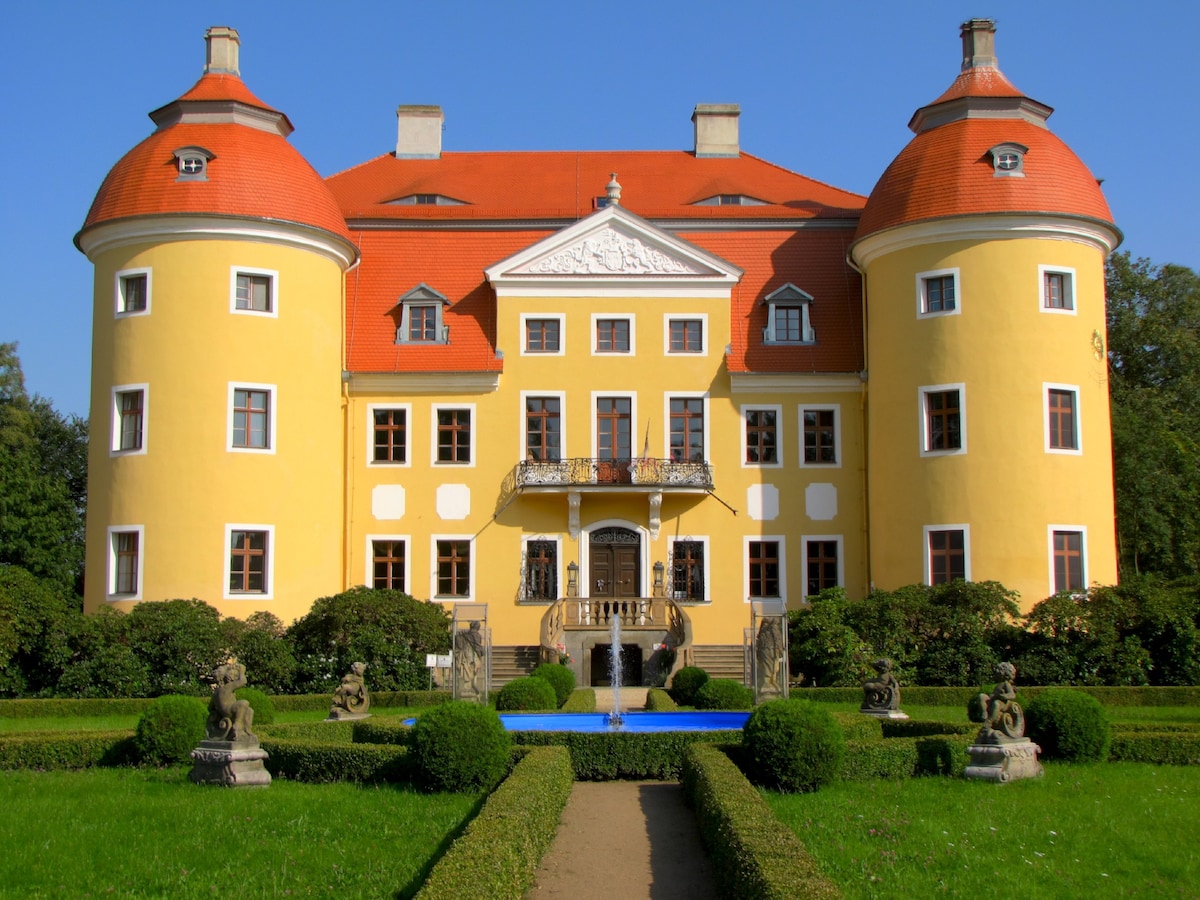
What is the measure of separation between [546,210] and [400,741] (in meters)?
20.1

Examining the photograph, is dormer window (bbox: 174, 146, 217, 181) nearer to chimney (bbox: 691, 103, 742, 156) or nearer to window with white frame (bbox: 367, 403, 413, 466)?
window with white frame (bbox: 367, 403, 413, 466)

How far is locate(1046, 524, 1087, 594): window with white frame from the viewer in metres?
26.8

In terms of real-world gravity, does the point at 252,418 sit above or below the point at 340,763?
above

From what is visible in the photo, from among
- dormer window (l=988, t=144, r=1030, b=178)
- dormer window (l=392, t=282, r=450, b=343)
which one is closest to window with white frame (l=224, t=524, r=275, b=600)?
dormer window (l=392, t=282, r=450, b=343)

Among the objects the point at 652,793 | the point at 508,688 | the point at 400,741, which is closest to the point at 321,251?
the point at 508,688

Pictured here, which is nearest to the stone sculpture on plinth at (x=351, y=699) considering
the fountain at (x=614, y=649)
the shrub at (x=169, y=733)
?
the shrub at (x=169, y=733)

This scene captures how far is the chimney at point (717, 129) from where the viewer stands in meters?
36.7

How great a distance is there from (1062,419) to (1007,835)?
18495 mm

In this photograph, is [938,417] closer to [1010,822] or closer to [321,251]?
[321,251]

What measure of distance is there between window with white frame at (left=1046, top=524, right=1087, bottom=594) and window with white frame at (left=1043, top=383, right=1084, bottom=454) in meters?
1.63

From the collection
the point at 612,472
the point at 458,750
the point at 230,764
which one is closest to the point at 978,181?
the point at 612,472

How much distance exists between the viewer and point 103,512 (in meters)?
27.2

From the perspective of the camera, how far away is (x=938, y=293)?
28.2 meters

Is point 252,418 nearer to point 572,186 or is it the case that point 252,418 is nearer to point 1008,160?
point 572,186
